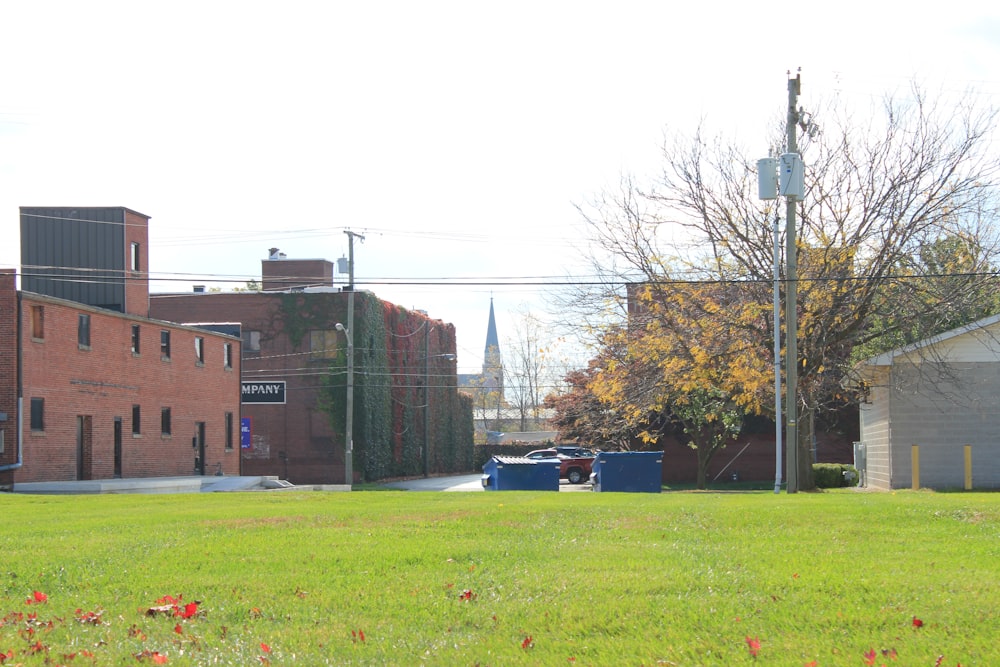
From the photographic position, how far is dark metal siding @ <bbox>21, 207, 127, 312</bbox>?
4084 centimetres

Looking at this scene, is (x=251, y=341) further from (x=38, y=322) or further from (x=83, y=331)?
(x=38, y=322)

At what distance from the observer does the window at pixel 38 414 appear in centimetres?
3325

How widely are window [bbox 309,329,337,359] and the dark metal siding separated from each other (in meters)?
17.2

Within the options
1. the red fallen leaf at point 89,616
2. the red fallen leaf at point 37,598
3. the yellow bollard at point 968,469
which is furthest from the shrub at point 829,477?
the red fallen leaf at point 89,616

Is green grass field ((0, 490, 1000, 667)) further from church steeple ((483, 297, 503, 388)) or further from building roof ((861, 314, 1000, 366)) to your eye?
church steeple ((483, 297, 503, 388))

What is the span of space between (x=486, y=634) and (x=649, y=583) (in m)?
1.91

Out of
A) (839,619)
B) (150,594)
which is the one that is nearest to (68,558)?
(150,594)

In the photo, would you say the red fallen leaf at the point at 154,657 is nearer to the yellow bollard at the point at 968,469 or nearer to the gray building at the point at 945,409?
the gray building at the point at 945,409

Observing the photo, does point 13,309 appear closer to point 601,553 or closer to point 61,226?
point 61,226

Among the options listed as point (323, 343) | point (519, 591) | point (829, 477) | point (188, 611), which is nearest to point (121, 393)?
point (323, 343)

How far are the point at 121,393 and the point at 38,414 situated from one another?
4370 millimetres

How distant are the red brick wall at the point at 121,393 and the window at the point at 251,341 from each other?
38.4 ft

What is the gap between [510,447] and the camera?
74.6 m

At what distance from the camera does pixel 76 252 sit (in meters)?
42.2
